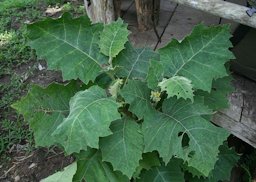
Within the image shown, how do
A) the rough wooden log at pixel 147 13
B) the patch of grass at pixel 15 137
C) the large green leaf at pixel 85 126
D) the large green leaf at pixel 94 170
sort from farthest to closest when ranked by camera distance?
the patch of grass at pixel 15 137
the rough wooden log at pixel 147 13
the large green leaf at pixel 94 170
the large green leaf at pixel 85 126

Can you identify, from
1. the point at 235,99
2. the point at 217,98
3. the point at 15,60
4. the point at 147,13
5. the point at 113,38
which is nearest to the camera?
the point at 113,38

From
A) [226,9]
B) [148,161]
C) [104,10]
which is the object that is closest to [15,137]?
[104,10]

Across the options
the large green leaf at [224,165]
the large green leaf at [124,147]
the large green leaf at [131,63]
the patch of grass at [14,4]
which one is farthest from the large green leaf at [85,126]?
the patch of grass at [14,4]

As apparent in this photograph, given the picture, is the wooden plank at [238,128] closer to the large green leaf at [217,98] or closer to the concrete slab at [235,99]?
the concrete slab at [235,99]

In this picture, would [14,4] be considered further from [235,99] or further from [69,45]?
[235,99]

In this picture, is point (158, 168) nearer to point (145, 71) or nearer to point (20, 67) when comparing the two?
point (145, 71)

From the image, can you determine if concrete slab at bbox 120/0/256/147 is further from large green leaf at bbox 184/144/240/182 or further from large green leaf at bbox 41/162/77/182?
large green leaf at bbox 41/162/77/182

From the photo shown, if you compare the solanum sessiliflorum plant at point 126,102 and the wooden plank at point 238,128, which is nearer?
the solanum sessiliflorum plant at point 126,102

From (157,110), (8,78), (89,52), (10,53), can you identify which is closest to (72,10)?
(10,53)
